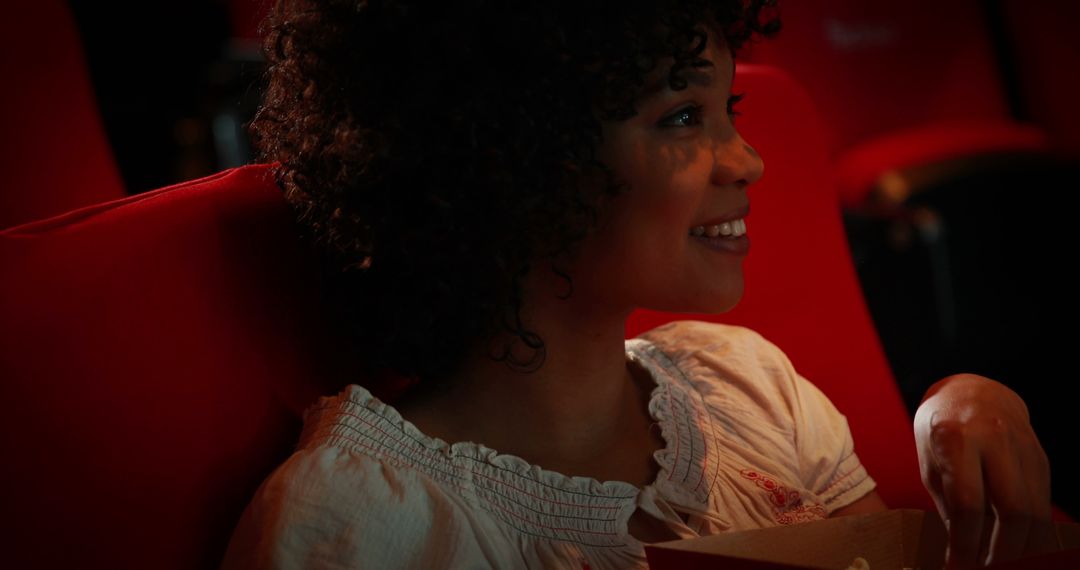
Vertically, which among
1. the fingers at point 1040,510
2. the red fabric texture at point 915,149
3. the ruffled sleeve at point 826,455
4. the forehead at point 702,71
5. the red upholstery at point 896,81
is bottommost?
the ruffled sleeve at point 826,455

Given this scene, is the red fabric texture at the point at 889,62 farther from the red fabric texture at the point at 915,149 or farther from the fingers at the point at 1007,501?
the fingers at the point at 1007,501

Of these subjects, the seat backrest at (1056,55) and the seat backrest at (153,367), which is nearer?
the seat backrest at (153,367)

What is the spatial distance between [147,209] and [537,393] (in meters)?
0.37

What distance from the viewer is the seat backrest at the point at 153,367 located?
2.64 ft

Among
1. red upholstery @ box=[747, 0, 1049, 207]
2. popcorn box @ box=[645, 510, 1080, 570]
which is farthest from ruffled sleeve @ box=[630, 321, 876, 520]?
red upholstery @ box=[747, 0, 1049, 207]

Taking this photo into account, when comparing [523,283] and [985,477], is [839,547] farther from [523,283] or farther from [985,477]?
[523,283]

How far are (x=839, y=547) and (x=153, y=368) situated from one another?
538 mm

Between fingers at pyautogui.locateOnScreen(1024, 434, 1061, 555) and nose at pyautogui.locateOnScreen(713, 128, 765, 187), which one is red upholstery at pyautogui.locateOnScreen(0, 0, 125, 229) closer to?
nose at pyautogui.locateOnScreen(713, 128, 765, 187)

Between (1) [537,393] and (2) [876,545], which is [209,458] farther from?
(2) [876,545]

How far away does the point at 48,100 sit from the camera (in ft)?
4.11

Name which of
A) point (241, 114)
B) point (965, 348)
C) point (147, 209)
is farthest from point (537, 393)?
point (241, 114)

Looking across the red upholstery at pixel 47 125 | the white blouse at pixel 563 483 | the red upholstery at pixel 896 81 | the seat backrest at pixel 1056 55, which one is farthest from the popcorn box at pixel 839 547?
the seat backrest at pixel 1056 55

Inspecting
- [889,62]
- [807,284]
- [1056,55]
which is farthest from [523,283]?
[1056,55]

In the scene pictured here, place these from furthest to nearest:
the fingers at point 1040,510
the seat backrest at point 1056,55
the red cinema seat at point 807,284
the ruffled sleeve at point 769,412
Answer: the seat backrest at point 1056,55 < the red cinema seat at point 807,284 < the ruffled sleeve at point 769,412 < the fingers at point 1040,510
